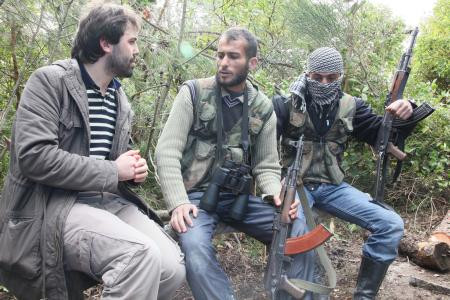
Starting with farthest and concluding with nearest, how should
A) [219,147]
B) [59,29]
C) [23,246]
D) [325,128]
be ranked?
[325,128]
[59,29]
[219,147]
[23,246]

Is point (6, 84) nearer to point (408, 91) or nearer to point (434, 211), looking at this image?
point (408, 91)

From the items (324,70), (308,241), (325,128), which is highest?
(324,70)

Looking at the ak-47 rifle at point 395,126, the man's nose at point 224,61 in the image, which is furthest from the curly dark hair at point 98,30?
the ak-47 rifle at point 395,126

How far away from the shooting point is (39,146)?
245 cm

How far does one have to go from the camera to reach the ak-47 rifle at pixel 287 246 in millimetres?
3268

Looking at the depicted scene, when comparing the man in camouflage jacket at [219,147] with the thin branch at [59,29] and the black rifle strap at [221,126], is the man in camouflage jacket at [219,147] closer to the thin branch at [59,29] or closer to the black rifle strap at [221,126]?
the black rifle strap at [221,126]

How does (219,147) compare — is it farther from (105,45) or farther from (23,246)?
(23,246)

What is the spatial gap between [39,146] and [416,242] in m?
3.82

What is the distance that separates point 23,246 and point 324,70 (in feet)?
8.32

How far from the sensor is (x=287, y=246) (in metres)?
3.36

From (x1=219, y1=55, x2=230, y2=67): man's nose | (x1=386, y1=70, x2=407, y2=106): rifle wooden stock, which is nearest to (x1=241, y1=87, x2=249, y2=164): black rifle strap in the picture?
(x1=219, y1=55, x2=230, y2=67): man's nose

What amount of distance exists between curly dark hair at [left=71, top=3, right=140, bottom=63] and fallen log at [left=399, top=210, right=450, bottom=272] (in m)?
3.49

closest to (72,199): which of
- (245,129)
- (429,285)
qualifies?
(245,129)

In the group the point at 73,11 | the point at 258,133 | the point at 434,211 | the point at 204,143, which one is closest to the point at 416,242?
the point at 434,211
